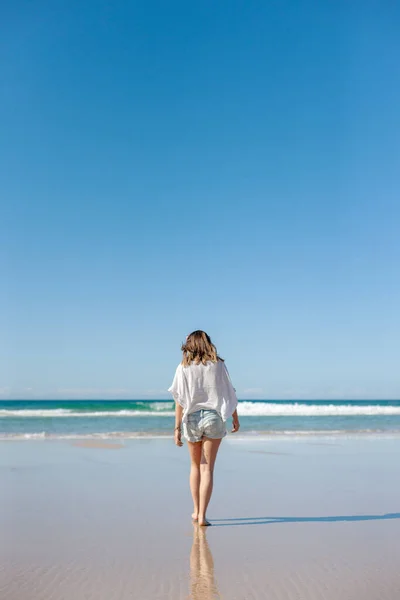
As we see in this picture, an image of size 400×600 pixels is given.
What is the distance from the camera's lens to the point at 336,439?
539 inches

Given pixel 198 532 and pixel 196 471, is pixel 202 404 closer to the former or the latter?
pixel 196 471

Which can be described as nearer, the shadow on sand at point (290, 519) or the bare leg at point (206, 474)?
the bare leg at point (206, 474)

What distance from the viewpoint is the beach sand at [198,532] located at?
3.54 meters

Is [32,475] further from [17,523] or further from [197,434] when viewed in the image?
[197,434]

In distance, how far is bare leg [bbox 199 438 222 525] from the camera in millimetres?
5121

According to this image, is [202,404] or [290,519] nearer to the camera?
[202,404]

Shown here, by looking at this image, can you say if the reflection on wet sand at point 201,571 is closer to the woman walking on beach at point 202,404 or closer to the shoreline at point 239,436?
Result: the woman walking on beach at point 202,404

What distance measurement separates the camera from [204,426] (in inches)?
202

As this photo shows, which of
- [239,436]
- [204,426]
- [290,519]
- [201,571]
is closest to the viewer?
[201,571]

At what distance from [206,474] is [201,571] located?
1.34 metres

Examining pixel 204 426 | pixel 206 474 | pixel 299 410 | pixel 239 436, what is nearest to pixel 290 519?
pixel 206 474

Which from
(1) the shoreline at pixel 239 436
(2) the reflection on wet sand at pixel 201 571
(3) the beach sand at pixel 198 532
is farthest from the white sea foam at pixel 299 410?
(2) the reflection on wet sand at pixel 201 571

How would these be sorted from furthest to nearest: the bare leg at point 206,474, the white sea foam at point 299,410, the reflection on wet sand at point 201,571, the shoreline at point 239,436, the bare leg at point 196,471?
the white sea foam at point 299,410 < the shoreline at point 239,436 < the bare leg at point 196,471 < the bare leg at point 206,474 < the reflection on wet sand at point 201,571

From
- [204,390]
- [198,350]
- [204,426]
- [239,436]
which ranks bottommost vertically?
[239,436]
